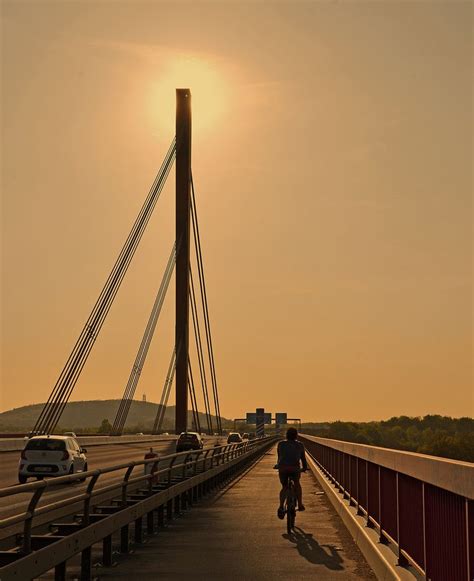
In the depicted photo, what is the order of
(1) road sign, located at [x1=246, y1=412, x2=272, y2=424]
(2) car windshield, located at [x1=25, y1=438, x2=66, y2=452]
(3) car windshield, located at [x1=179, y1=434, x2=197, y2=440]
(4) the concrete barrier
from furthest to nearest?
(1) road sign, located at [x1=246, y1=412, x2=272, y2=424] < (3) car windshield, located at [x1=179, y1=434, x2=197, y2=440] < (4) the concrete barrier < (2) car windshield, located at [x1=25, y1=438, x2=66, y2=452]

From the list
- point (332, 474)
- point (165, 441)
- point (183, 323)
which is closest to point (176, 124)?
point (183, 323)

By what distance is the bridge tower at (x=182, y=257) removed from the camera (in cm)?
6581

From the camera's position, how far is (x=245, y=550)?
47.0 ft

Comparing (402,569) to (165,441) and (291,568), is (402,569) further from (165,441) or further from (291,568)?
(165,441)

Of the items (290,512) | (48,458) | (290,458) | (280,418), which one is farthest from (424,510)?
(280,418)

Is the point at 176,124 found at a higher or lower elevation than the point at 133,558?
higher

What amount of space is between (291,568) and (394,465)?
2396mm

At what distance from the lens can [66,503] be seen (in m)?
10.1

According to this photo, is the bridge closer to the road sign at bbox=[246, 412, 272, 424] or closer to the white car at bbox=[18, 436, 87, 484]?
the white car at bbox=[18, 436, 87, 484]

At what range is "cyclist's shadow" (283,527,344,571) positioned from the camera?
42.7ft

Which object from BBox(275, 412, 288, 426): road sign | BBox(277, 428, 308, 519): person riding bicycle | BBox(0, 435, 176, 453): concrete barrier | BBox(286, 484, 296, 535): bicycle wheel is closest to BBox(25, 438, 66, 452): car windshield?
BBox(277, 428, 308, 519): person riding bicycle

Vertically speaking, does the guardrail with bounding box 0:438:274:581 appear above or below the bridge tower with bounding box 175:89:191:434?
below

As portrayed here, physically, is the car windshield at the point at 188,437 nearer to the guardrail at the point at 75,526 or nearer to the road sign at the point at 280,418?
the guardrail at the point at 75,526

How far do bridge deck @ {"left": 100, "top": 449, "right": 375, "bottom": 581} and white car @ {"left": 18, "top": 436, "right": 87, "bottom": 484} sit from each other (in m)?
11.7
